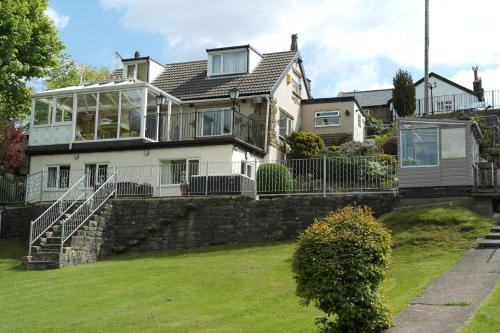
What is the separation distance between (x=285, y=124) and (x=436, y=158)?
547 inches

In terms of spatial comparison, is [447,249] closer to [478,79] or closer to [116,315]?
[116,315]

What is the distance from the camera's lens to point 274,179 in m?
23.7

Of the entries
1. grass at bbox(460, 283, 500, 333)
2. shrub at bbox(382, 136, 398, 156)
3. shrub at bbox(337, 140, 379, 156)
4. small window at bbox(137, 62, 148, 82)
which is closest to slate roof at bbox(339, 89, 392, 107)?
shrub at bbox(382, 136, 398, 156)

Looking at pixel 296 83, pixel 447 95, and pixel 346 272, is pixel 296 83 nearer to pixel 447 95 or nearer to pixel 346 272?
pixel 447 95

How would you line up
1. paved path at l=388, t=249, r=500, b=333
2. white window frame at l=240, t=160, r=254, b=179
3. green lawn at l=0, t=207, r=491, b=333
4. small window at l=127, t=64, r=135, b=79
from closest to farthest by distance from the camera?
paved path at l=388, t=249, r=500, b=333
green lawn at l=0, t=207, r=491, b=333
white window frame at l=240, t=160, r=254, b=179
small window at l=127, t=64, r=135, b=79

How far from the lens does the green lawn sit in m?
12.0

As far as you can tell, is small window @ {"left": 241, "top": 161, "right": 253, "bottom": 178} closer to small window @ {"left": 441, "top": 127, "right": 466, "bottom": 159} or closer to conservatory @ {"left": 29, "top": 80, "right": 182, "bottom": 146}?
conservatory @ {"left": 29, "top": 80, "right": 182, "bottom": 146}

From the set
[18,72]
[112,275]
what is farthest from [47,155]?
[112,275]

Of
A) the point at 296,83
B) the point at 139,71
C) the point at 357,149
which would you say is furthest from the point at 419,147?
the point at 139,71

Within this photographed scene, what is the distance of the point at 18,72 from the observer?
30.8 m

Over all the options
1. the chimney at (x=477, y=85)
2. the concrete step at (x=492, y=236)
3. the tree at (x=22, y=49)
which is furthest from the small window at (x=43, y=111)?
the chimney at (x=477, y=85)

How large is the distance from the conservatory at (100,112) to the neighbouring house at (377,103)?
23.0m

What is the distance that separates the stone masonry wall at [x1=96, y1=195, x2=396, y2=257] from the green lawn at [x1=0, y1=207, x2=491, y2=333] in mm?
1016

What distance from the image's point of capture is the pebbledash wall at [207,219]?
22.2 m
